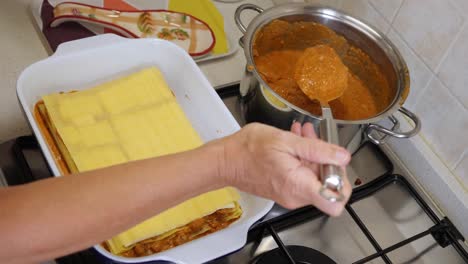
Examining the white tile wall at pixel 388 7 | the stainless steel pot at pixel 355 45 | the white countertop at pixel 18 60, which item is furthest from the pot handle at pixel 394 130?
the white countertop at pixel 18 60

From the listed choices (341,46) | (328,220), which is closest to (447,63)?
(341,46)

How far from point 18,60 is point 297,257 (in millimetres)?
563

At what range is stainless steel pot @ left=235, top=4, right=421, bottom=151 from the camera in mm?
670

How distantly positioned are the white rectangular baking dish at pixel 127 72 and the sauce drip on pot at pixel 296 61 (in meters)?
0.10

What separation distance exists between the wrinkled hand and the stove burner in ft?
0.68

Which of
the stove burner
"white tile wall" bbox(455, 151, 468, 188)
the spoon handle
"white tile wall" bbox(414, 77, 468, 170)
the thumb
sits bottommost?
"white tile wall" bbox(455, 151, 468, 188)

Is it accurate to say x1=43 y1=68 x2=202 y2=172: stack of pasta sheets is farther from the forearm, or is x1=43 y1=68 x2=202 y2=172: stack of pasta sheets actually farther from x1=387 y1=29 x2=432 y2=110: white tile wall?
x1=387 y1=29 x2=432 y2=110: white tile wall

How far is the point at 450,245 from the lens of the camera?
74 centimetres

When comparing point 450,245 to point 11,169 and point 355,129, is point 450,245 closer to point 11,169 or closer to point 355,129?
point 355,129

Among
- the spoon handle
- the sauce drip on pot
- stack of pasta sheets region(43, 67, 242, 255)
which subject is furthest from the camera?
the sauce drip on pot

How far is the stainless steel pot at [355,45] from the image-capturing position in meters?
0.67

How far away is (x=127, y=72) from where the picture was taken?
0.80 metres

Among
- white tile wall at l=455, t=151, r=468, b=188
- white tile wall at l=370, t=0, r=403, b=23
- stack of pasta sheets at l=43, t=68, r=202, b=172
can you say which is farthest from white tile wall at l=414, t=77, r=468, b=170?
stack of pasta sheets at l=43, t=68, r=202, b=172

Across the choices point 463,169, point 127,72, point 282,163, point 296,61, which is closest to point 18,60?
point 127,72
